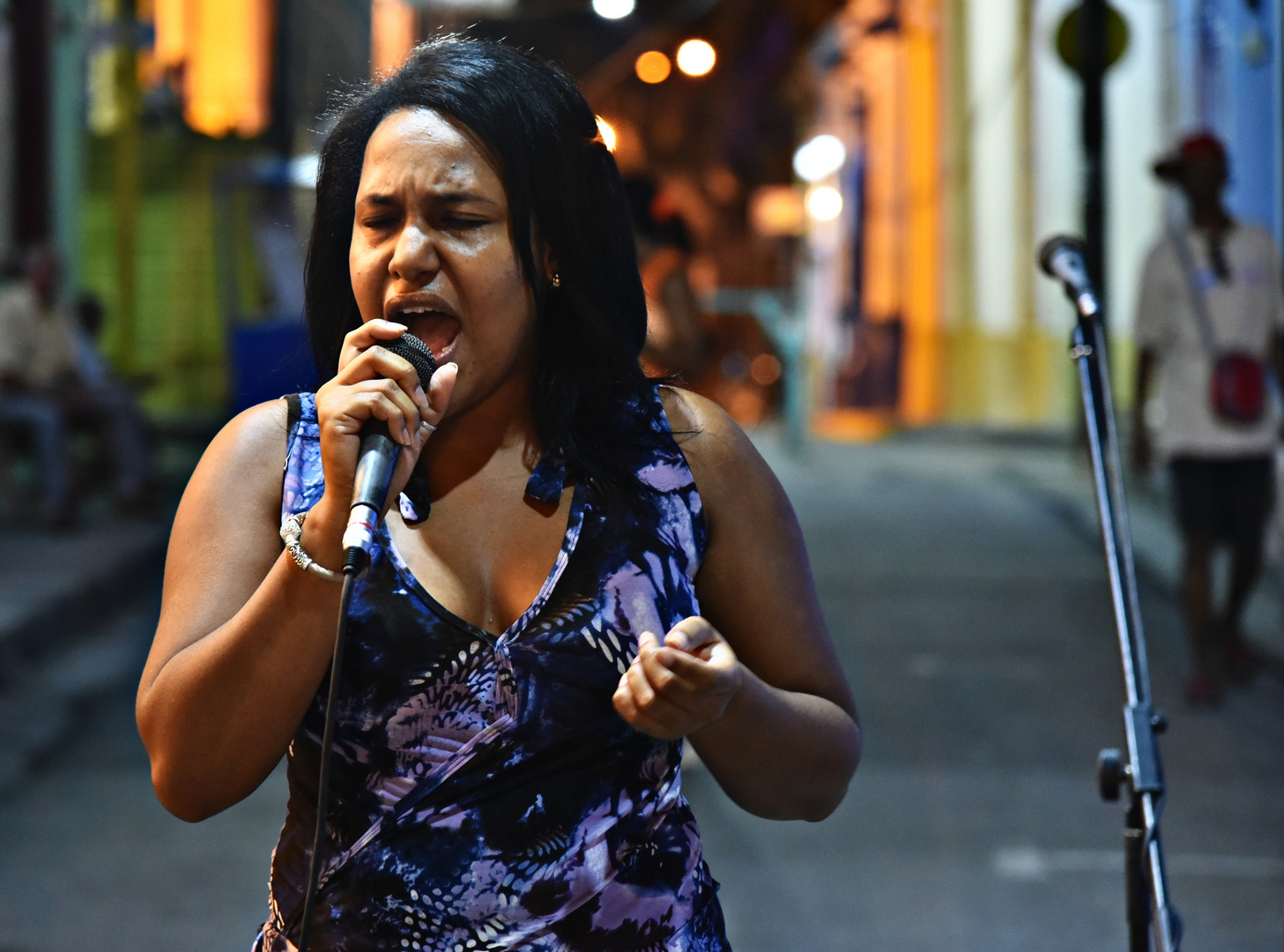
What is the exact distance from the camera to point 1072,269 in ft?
8.91

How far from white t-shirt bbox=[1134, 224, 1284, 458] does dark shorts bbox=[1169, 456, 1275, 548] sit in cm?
7

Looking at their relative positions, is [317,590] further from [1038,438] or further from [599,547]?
[1038,438]

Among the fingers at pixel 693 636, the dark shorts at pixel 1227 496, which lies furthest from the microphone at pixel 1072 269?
the dark shorts at pixel 1227 496

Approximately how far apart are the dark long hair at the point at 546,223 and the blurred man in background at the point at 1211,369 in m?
5.30

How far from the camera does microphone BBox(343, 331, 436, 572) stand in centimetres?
157

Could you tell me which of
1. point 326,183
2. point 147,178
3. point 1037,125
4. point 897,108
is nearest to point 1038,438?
point 1037,125

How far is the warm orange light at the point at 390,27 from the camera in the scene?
24.2 m

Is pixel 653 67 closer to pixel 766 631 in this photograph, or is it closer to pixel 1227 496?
pixel 1227 496

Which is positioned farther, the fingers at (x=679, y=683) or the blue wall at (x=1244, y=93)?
the blue wall at (x=1244, y=93)

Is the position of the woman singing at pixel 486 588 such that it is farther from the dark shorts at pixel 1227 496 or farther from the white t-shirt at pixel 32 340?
the white t-shirt at pixel 32 340

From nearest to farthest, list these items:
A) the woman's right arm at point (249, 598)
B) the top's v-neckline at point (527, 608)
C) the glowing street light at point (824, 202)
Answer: the woman's right arm at point (249, 598) < the top's v-neckline at point (527, 608) < the glowing street light at point (824, 202)

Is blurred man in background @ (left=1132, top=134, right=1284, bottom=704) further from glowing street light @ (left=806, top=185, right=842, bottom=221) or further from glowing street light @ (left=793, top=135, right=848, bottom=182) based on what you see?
glowing street light @ (left=806, top=185, right=842, bottom=221)

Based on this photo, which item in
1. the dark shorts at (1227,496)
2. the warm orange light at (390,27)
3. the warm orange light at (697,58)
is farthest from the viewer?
the warm orange light at (390,27)

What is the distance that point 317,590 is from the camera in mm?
1646
